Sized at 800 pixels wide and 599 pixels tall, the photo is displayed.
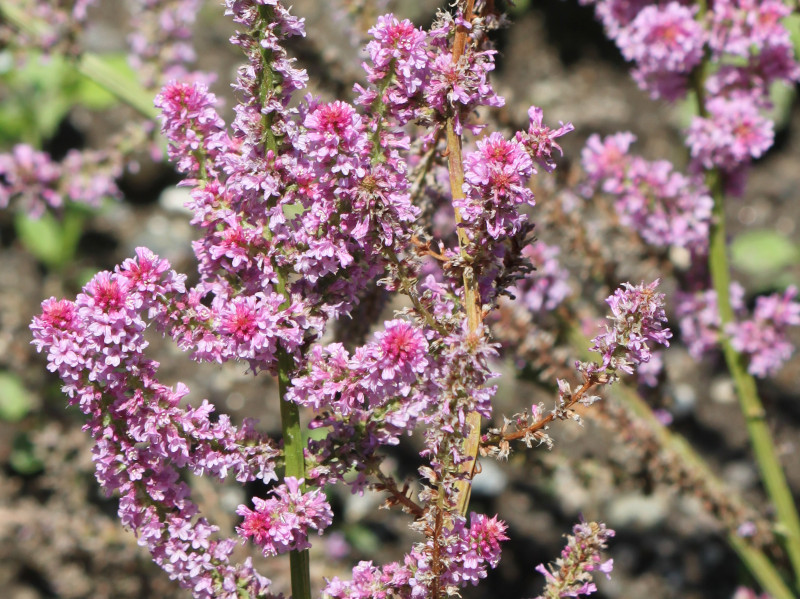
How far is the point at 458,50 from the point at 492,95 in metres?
0.06

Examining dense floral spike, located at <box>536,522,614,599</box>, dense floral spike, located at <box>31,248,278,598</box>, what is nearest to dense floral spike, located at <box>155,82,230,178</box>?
dense floral spike, located at <box>31,248,278,598</box>

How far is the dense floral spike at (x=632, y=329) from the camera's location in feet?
2.97

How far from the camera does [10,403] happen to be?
2926mm

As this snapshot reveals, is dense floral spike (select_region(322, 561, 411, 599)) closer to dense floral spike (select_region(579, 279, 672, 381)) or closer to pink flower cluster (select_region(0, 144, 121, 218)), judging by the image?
dense floral spike (select_region(579, 279, 672, 381))

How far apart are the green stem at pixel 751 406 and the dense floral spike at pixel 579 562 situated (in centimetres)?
97

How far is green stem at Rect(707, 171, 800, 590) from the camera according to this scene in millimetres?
1829

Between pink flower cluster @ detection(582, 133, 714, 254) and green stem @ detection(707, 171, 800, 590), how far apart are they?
0.06 m

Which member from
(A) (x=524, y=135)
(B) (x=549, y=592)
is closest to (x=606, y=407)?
(B) (x=549, y=592)

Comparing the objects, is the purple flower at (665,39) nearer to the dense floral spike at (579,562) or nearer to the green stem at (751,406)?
the green stem at (751,406)

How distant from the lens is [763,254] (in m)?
3.30

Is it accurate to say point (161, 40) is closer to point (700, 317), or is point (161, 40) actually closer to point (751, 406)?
point (700, 317)

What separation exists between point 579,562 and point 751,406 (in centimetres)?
107

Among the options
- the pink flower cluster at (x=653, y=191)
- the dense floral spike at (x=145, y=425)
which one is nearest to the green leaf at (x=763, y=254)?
the pink flower cluster at (x=653, y=191)

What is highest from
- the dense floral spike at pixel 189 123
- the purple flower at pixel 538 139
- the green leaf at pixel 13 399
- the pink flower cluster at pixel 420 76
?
the green leaf at pixel 13 399
